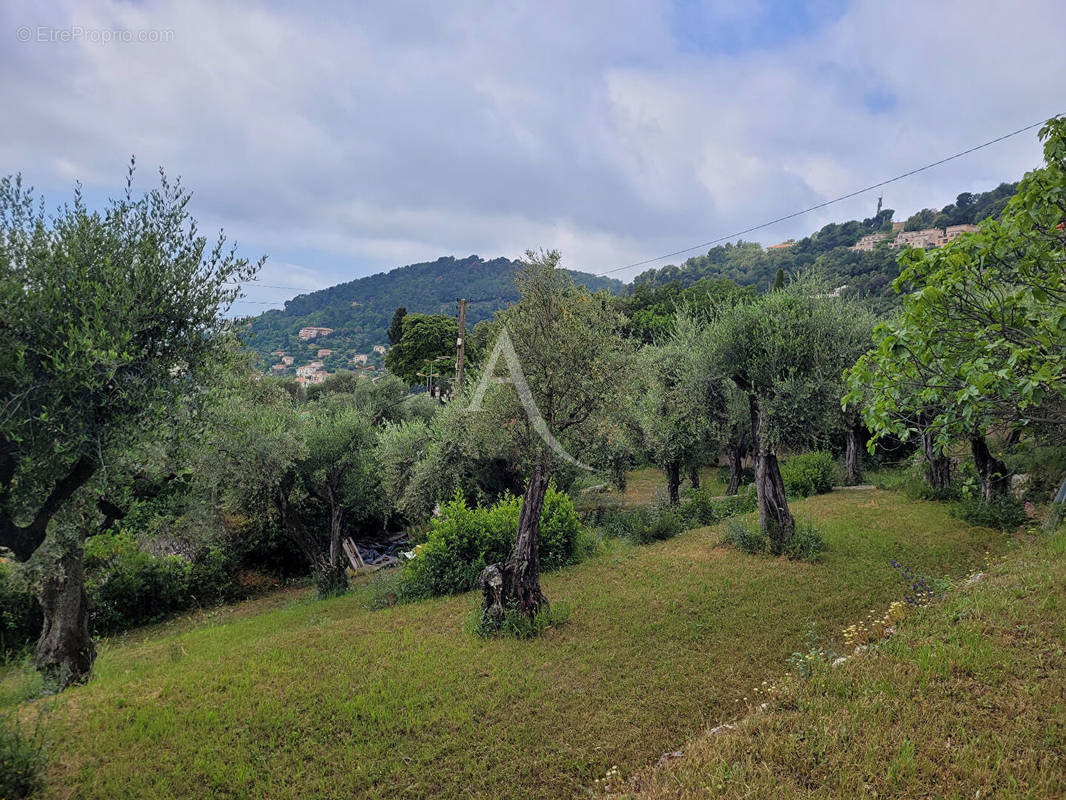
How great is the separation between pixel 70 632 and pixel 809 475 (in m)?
22.5

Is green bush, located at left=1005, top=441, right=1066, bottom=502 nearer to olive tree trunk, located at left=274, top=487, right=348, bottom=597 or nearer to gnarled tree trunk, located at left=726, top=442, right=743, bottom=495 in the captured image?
gnarled tree trunk, located at left=726, top=442, right=743, bottom=495

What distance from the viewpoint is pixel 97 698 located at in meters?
6.41

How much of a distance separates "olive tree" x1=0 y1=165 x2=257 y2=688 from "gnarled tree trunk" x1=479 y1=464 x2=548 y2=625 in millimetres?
5156

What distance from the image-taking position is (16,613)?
42.6ft

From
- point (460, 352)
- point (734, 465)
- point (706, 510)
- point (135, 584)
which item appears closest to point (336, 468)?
point (135, 584)

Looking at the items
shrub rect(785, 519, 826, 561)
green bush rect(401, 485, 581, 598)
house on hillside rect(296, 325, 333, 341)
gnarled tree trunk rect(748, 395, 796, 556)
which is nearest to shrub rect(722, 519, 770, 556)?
gnarled tree trunk rect(748, 395, 796, 556)

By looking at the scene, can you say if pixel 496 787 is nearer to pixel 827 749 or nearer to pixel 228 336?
pixel 827 749

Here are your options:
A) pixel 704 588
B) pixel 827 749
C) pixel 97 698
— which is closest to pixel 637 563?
pixel 704 588

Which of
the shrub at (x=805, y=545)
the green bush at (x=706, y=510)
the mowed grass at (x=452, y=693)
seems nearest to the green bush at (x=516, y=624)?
the mowed grass at (x=452, y=693)

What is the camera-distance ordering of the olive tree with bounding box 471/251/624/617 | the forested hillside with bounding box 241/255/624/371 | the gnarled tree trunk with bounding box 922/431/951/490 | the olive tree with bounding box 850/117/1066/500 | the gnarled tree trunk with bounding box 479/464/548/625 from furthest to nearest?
the forested hillside with bounding box 241/255/624/371
the gnarled tree trunk with bounding box 922/431/951/490
the olive tree with bounding box 471/251/624/617
the gnarled tree trunk with bounding box 479/464/548/625
the olive tree with bounding box 850/117/1066/500

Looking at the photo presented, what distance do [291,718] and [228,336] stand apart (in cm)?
435

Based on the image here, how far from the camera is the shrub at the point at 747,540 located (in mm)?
11641

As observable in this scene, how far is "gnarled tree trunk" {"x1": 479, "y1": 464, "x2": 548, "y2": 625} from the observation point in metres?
8.16

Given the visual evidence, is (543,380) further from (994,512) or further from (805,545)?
(994,512)
